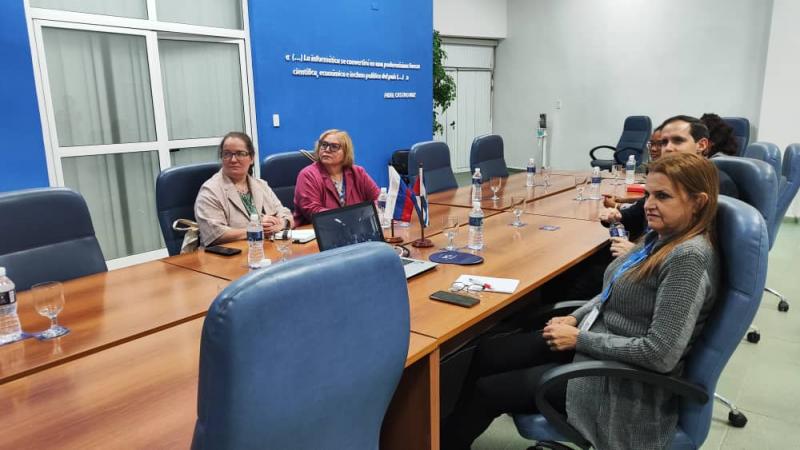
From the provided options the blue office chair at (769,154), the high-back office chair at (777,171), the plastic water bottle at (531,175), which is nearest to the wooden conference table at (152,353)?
the high-back office chair at (777,171)

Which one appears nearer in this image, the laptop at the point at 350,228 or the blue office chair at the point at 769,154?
the laptop at the point at 350,228

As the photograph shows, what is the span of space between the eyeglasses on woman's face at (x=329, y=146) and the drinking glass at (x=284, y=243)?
2.30 feet

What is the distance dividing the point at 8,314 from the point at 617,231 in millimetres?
2364

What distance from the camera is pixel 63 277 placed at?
2.12 m

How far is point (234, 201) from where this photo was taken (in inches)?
108

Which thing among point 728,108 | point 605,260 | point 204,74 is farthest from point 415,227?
point 728,108

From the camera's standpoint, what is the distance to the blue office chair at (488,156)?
4.43 m

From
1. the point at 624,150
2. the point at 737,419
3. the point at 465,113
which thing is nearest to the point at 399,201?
the point at 737,419

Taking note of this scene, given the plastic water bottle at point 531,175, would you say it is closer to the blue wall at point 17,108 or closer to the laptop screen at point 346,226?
the laptop screen at point 346,226

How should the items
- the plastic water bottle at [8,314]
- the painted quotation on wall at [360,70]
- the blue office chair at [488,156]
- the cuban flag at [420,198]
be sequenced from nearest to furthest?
the plastic water bottle at [8,314] → the cuban flag at [420,198] → the blue office chair at [488,156] → the painted quotation on wall at [360,70]

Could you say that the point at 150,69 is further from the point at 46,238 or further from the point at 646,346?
the point at 646,346

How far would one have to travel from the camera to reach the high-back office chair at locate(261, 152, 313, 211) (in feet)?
10.7

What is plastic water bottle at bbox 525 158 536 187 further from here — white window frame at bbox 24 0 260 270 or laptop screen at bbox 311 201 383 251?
white window frame at bbox 24 0 260 270

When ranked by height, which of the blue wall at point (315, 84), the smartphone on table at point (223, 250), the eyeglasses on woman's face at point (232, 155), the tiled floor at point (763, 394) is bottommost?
the tiled floor at point (763, 394)
